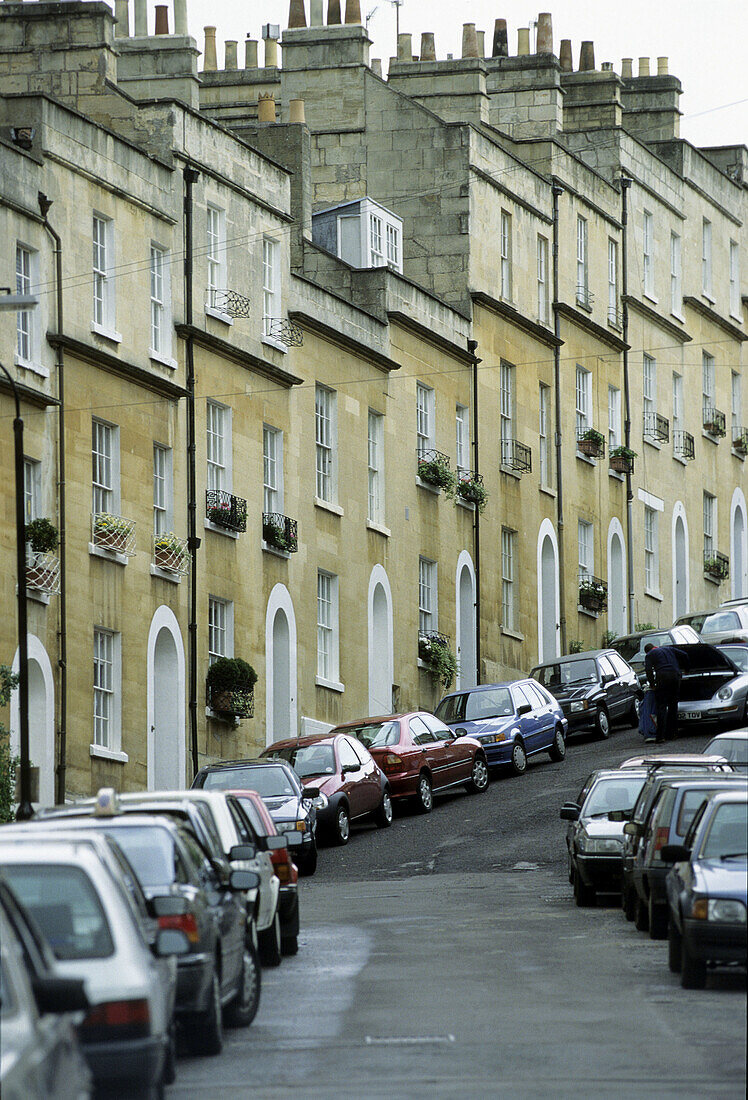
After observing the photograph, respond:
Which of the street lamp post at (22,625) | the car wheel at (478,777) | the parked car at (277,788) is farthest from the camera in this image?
the car wheel at (478,777)

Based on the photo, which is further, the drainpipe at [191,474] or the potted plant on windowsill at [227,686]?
the potted plant on windowsill at [227,686]

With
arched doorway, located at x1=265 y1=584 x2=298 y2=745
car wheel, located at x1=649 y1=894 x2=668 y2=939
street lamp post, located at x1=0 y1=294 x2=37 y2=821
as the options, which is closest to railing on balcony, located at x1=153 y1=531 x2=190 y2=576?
arched doorway, located at x1=265 y1=584 x2=298 y2=745

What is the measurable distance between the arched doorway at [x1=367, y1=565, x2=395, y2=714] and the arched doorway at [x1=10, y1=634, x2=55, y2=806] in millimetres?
12807

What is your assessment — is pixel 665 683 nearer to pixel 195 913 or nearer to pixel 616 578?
pixel 616 578

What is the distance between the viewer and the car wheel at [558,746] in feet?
129

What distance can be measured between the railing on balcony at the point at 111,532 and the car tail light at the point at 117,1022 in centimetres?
2487

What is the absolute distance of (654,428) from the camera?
62906 millimetres

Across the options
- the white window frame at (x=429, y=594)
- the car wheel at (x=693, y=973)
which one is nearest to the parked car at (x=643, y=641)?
the white window frame at (x=429, y=594)

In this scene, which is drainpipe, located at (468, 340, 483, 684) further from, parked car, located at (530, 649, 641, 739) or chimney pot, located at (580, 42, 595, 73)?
chimney pot, located at (580, 42, 595, 73)

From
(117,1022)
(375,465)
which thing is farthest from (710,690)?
(117,1022)

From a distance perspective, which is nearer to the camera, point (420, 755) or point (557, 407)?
point (420, 755)

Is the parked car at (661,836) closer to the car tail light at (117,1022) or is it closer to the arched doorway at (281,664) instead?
the car tail light at (117,1022)

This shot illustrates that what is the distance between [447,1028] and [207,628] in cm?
2487

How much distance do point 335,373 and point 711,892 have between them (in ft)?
97.6
